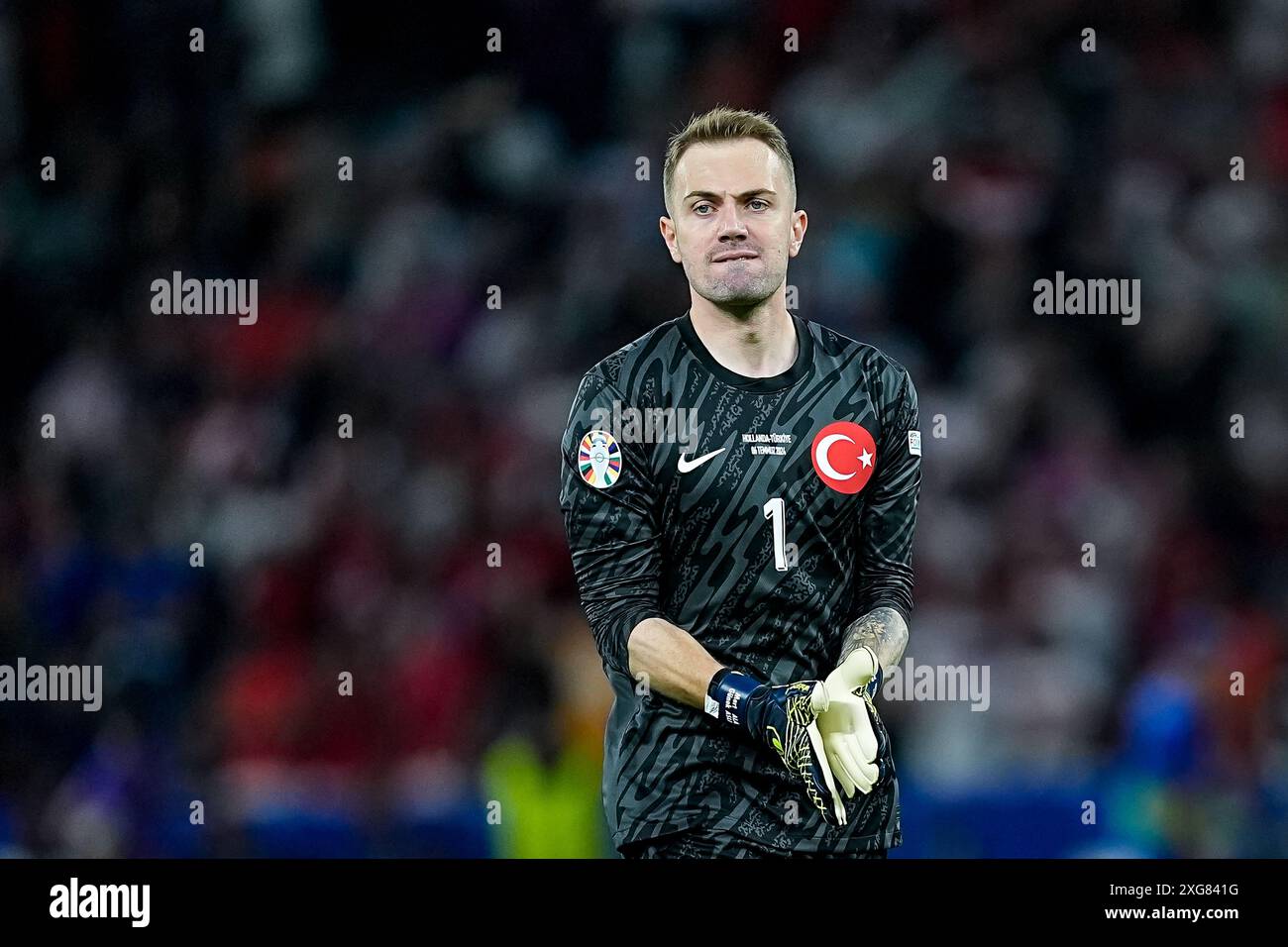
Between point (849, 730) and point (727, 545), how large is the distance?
21.5 inches

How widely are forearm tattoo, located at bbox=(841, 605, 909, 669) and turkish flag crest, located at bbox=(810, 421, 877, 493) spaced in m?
0.32

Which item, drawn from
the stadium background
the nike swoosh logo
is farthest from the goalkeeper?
the stadium background

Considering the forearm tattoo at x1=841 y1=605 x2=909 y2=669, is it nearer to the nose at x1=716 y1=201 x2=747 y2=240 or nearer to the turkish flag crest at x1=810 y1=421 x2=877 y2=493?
the turkish flag crest at x1=810 y1=421 x2=877 y2=493

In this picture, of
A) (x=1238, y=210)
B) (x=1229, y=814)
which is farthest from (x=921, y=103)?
(x=1229, y=814)

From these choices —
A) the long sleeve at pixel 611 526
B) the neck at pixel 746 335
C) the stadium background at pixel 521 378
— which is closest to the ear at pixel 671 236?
the neck at pixel 746 335

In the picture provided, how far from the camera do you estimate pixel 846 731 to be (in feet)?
12.8

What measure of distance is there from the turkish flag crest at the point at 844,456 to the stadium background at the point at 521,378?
116 inches

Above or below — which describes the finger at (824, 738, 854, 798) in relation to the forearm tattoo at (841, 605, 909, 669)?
below

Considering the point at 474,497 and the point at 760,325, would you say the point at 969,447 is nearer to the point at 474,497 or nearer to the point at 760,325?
the point at 474,497

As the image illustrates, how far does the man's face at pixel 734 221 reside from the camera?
418cm

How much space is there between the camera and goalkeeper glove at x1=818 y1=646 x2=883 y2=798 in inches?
154

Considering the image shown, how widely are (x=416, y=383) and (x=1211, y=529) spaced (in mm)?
3762

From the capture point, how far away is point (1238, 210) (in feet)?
27.3

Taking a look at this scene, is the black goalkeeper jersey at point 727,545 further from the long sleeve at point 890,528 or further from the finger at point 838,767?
the finger at point 838,767
